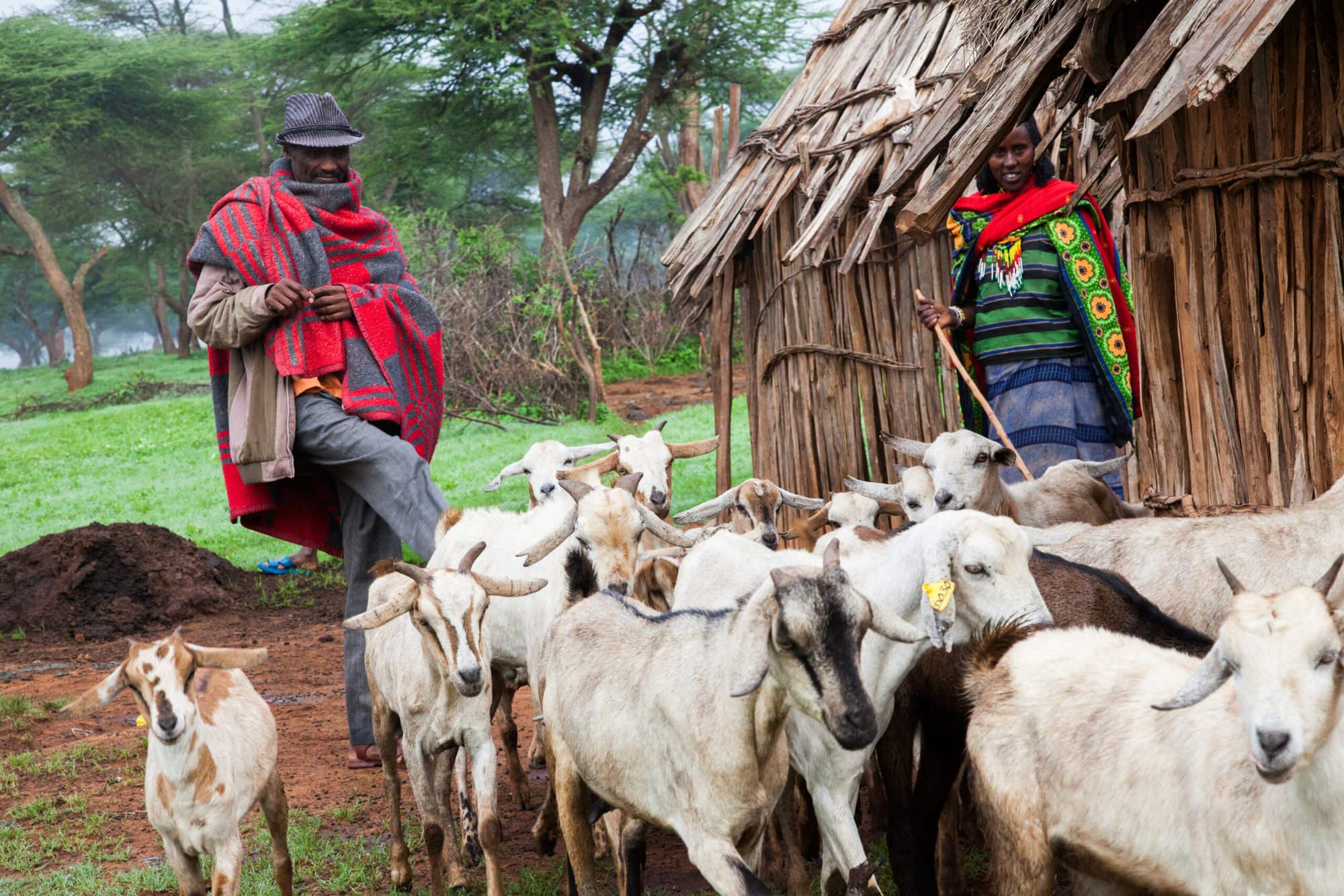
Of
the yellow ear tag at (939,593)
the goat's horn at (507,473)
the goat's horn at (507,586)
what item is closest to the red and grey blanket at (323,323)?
the goat's horn at (507,473)

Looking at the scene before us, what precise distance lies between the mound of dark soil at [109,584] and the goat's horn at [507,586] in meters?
6.34

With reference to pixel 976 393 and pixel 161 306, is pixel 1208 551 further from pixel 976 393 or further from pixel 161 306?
pixel 161 306

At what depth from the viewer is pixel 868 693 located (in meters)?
4.34

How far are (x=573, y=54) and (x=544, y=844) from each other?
74.3ft

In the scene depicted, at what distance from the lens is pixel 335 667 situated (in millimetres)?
9070

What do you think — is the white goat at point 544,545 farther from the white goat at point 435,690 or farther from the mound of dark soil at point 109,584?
the mound of dark soil at point 109,584

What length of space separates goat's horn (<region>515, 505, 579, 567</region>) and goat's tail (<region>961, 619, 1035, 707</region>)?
1.91 m

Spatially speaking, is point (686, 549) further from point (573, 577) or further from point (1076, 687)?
point (1076, 687)

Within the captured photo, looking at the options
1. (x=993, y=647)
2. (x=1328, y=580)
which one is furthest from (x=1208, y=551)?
(x=1328, y=580)

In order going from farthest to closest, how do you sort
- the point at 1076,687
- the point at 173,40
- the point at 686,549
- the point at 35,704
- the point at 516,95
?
the point at 173,40
the point at 516,95
the point at 35,704
the point at 686,549
the point at 1076,687

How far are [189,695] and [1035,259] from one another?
13.1 ft

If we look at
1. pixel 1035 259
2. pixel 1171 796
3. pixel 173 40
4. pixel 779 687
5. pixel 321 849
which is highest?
pixel 173 40

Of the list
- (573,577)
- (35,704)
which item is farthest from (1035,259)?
(35,704)

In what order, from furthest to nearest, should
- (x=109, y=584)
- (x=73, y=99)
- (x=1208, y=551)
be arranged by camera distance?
(x=73, y=99), (x=109, y=584), (x=1208, y=551)
